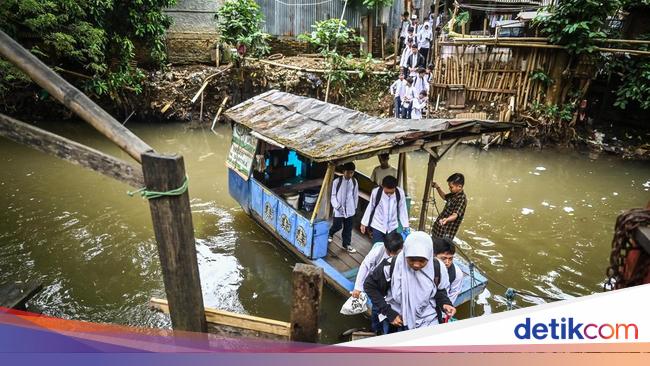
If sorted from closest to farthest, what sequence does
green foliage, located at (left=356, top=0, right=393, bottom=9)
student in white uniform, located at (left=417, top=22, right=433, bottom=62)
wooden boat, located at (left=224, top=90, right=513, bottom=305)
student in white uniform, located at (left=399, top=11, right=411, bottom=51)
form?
wooden boat, located at (left=224, top=90, right=513, bottom=305) → student in white uniform, located at (left=417, top=22, right=433, bottom=62) → student in white uniform, located at (left=399, top=11, right=411, bottom=51) → green foliage, located at (left=356, top=0, right=393, bottom=9)

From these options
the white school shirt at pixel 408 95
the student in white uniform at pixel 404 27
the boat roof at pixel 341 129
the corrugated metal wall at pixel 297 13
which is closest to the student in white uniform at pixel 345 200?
the boat roof at pixel 341 129

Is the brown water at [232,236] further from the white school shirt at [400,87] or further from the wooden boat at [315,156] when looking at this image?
the white school shirt at [400,87]

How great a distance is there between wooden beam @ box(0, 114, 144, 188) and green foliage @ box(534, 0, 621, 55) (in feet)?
46.0

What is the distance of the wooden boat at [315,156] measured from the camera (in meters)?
5.62

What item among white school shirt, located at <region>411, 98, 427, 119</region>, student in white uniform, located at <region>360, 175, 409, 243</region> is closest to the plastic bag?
student in white uniform, located at <region>360, 175, 409, 243</region>

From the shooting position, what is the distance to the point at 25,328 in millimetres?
3709

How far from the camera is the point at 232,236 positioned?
8.80m

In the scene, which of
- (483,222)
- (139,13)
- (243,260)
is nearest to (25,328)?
(243,260)

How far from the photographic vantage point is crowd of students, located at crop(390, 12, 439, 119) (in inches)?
545

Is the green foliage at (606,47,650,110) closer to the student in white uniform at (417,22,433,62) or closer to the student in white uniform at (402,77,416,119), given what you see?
the student in white uniform at (417,22,433,62)

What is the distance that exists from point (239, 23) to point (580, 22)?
11.5m

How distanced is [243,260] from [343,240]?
2.04 metres

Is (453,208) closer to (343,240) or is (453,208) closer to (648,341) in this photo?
(343,240)

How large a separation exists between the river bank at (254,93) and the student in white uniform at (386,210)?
10.2m
